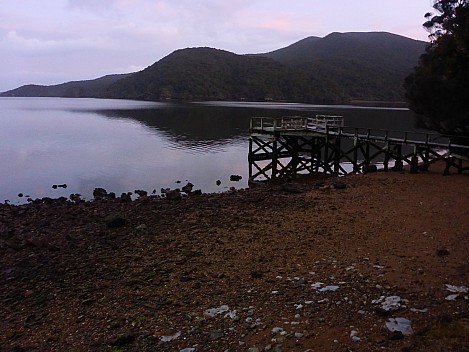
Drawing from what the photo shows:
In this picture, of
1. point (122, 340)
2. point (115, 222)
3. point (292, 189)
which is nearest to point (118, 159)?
point (292, 189)

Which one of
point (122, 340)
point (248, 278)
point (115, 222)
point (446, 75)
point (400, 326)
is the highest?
point (446, 75)

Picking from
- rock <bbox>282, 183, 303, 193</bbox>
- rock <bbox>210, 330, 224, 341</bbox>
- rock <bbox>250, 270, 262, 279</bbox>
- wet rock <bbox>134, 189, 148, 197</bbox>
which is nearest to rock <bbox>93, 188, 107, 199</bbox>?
wet rock <bbox>134, 189, 148, 197</bbox>

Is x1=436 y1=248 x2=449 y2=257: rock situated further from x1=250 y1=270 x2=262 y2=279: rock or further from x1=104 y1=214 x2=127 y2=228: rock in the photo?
x1=104 y1=214 x2=127 y2=228: rock

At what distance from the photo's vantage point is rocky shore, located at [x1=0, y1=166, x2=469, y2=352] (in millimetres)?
7203

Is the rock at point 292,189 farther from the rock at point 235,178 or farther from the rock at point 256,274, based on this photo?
the rock at point 235,178

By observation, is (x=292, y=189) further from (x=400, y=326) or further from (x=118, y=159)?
(x=118, y=159)

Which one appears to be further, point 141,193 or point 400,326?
point 141,193

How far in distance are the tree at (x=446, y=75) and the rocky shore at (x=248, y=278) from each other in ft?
37.4

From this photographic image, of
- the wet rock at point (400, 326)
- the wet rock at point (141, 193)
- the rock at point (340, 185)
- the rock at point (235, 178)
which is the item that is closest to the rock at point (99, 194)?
the wet rock at point (141, 193)

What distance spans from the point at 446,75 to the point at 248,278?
22132mm

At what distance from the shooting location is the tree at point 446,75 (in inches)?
962

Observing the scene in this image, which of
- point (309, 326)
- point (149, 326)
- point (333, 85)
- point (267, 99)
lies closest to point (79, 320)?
point (149, 326)

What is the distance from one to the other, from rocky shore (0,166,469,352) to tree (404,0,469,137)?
11388 millimetres

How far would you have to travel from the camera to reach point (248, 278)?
9781 mm
